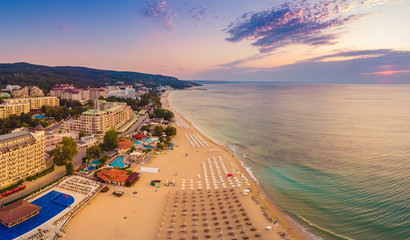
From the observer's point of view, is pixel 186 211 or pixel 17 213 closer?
pixel 17 213

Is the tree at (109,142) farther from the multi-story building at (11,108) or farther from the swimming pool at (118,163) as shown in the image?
the multi-story building at (11,108)

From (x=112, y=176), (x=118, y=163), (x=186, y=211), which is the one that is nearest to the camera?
(x=186, y=211)

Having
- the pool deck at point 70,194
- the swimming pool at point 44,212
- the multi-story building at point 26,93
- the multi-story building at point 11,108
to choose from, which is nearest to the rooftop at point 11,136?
the pool deck at point 70,194

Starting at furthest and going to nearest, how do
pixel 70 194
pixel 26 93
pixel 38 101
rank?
pixel 26 93 → pixel 38 101 → pixel 70 194

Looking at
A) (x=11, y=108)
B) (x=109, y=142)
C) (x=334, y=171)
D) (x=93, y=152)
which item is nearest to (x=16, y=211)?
(x=93, y=152)

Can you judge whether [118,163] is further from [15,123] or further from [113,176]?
[15,123]

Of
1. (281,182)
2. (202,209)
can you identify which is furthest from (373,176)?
(202,209)

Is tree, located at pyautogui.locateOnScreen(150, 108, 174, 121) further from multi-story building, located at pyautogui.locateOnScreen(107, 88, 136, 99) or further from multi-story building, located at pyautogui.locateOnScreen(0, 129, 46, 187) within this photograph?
multi-story building, located at pyautogui.locateOnScreen(107, 88, 136, 99)
